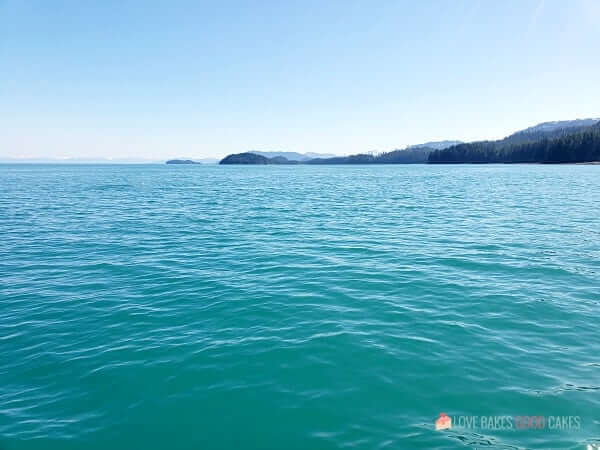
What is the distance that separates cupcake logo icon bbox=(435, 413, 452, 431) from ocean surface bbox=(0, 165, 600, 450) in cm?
11

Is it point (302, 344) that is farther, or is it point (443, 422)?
point (302, 344)

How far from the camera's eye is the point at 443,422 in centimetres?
713

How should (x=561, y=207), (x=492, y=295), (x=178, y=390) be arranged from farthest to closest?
1. (x=561, y=207)
2. (x=492, y=295)
3. (x=178, y=390)

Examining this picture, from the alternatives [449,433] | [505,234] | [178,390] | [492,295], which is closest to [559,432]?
[449,433]

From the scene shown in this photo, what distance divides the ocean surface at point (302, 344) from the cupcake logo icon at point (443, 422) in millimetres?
105

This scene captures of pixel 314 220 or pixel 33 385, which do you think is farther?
pixel 314 220

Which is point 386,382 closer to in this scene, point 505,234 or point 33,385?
point 33,385

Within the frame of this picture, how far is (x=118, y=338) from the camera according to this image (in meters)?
10.7

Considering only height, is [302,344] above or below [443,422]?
above

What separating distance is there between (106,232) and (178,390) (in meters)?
22.2

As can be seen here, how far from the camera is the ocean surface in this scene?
7.07 metres

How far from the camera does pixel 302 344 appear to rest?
10188mm

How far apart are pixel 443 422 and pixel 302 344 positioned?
424 centimetres

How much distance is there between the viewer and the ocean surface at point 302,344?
23.2ft
